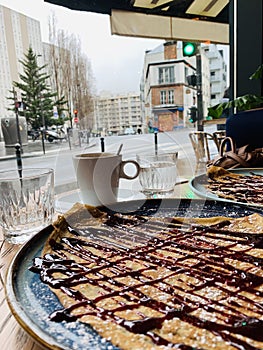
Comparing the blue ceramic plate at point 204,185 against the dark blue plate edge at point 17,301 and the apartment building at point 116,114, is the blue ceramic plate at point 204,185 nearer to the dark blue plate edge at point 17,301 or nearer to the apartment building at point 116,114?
the dark blue plate edge at point 17,301

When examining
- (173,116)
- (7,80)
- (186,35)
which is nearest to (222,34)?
(186,35)

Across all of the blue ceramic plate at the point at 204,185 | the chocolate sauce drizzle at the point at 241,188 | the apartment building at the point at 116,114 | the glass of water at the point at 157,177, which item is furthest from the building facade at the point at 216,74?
the glass of water at the point at 157,177

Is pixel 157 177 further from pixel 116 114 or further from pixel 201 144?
pixel 201 144

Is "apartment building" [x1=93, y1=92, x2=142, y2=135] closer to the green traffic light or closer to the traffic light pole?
the green traffic light

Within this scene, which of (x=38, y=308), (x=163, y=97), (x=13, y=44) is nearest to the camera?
(x=38, y=308)

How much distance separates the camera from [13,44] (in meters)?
2.30

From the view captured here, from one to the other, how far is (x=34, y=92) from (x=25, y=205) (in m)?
2.09

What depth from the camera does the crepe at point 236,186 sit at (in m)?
0.68

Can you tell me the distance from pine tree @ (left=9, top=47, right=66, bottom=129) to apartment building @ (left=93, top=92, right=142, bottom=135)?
1.03 feet

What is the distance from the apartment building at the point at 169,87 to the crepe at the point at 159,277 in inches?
89.3

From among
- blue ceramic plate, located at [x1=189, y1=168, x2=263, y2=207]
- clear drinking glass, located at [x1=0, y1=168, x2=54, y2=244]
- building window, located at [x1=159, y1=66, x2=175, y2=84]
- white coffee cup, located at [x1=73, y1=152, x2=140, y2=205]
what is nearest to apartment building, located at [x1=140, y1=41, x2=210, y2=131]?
building window, located at [x1=159, y1=66, x2=175, y2=84]

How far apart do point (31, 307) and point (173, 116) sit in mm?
3040

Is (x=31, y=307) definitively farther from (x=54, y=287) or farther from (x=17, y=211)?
(x=17, y=211)

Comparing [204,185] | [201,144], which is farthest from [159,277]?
[201,144]
